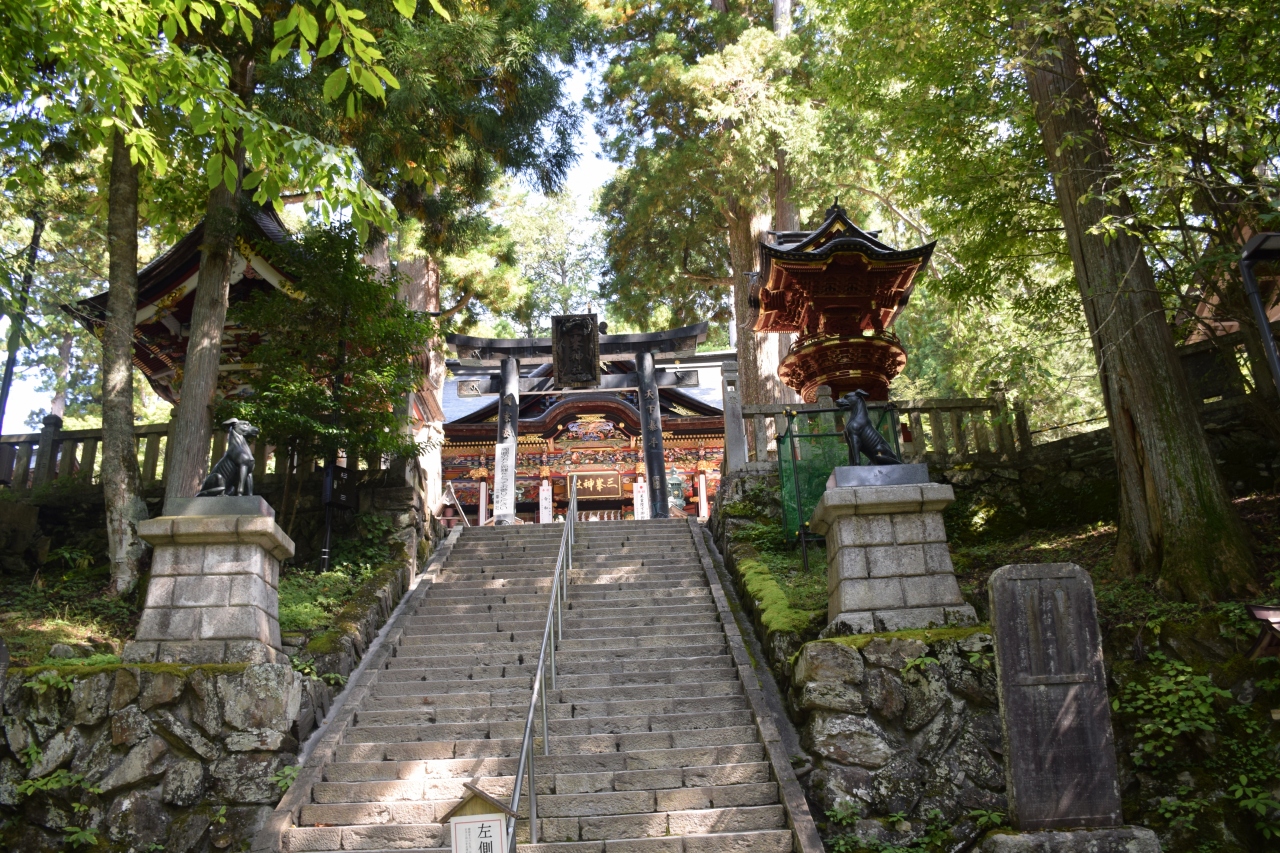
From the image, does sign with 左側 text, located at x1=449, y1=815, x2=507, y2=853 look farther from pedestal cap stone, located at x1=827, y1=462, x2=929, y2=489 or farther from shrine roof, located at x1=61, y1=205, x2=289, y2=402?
shrine roof, located at x1=61, y1=205, x2=289, y2=402

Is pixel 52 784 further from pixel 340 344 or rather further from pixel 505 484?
pixel 505 484

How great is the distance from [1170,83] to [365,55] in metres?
7.54

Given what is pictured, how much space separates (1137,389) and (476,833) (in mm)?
6849

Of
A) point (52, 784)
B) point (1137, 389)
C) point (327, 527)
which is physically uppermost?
point (1137, 389)

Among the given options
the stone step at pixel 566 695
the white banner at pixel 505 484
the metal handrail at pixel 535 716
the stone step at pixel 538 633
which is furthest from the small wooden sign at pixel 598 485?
the stone step at pixel 566 695

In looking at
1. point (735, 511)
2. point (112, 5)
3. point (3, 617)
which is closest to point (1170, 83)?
point (735, 511)

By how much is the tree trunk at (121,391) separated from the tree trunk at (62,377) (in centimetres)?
1691

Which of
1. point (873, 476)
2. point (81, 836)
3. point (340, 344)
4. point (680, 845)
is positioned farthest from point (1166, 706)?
point (340, 344)

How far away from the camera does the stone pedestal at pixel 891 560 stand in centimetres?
762

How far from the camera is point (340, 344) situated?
11.9m

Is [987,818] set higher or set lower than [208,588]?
lower

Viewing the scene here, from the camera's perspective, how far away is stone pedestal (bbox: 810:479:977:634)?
7.62 meters

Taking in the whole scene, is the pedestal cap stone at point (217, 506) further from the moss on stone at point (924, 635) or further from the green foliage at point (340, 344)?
the moss on stone at point (924, 635)

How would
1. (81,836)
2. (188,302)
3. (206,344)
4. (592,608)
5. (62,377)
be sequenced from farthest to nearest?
(62,377) < (188,302) < (206,344) < (592,608) < (81,836)
